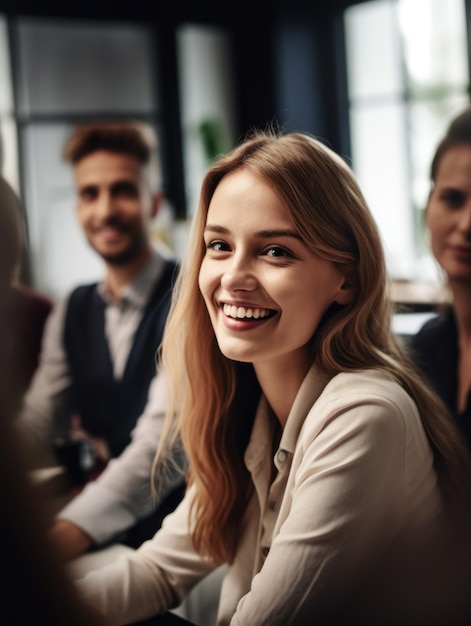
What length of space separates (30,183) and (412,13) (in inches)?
83.2

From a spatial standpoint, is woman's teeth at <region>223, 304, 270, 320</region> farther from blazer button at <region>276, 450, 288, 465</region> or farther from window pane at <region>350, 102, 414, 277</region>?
window pane at <region>350, 102, 414, 277</region>

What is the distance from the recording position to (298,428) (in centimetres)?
95

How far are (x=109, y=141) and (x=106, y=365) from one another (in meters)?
0.52

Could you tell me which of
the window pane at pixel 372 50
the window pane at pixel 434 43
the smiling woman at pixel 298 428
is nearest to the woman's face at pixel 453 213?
the smiling woman at pixel 298 428

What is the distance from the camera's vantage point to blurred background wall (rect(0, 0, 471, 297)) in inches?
161

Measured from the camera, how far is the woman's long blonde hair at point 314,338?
0.90 meters

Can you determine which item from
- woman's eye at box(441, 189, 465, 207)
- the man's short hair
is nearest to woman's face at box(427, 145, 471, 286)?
woman's eye at box(441, 189, 465, 207)

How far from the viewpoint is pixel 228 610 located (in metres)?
0.97

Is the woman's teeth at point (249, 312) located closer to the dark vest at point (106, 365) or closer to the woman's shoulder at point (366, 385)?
the woman's shoulder at point (366, 385)

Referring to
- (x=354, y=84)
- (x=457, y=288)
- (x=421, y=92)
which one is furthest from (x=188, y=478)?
(x=354, y=84)

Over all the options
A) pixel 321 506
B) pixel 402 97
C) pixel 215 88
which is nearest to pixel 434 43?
pixel 402 97

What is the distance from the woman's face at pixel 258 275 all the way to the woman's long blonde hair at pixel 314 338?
0.02 metres

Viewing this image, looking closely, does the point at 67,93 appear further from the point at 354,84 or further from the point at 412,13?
the point at 412,13

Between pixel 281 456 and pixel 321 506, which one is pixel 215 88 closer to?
pixel 281 456
